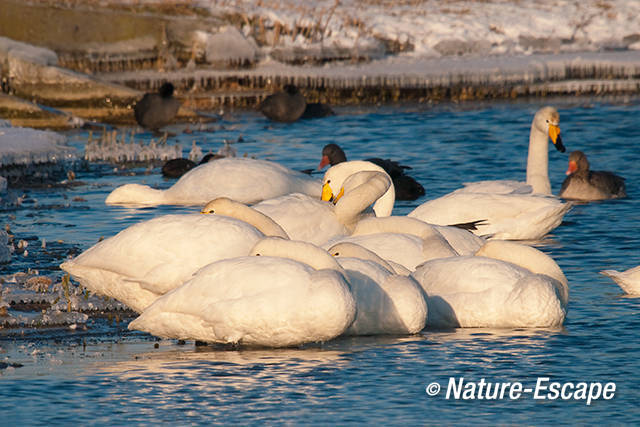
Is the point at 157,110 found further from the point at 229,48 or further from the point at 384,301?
the point at 384,301

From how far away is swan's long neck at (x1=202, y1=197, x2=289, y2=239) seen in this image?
909cm

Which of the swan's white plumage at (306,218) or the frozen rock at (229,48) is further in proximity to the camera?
the frozen rock at (229,48)

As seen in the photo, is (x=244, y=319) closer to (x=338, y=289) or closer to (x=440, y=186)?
(x=338, y=289)

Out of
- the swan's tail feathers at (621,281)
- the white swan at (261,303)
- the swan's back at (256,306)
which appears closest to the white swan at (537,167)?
the swan's tail feathers at (621,281)

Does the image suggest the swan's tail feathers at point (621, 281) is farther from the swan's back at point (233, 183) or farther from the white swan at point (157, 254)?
the swan's back at point (233, 183)

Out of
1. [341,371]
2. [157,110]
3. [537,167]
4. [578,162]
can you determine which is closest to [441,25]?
[157,110]

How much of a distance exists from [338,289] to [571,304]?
2609mm

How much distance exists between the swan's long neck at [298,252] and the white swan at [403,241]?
4.29ft

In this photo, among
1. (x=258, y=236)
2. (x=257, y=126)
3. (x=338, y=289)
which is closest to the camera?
(x=338, y=289)

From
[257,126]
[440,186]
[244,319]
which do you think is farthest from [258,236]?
[257,126]

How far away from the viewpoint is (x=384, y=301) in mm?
7852

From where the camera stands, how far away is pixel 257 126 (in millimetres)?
23406

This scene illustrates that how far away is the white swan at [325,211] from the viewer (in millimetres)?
10508

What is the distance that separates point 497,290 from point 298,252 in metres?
1.50
